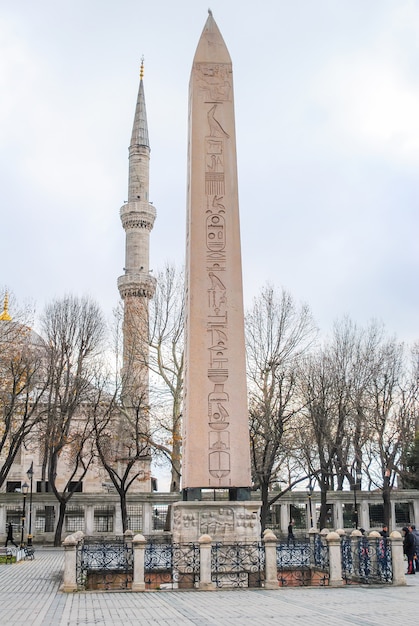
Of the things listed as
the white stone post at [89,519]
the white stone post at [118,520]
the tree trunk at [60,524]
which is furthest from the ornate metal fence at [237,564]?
the white stone post at [89,519]

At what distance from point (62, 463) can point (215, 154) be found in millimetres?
32658

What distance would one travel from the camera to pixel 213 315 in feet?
42.9

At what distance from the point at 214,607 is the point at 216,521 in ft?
10.4

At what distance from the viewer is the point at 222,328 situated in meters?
13.0

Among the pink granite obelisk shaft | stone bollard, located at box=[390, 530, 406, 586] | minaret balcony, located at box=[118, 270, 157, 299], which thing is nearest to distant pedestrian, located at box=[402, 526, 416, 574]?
stone bollard, located at box=[390, 530, 406, 586]

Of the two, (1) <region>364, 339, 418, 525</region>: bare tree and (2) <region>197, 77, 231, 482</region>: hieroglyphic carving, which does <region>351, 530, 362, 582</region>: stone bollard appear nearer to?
(2) <region>197, 77, 231, 482</region>: hieroglyphic carving

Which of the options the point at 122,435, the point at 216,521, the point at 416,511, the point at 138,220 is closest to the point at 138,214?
the point at 138,220

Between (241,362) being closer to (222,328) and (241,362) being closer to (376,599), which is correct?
(222,328)

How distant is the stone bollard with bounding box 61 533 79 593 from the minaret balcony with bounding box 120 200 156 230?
33227 millimetres

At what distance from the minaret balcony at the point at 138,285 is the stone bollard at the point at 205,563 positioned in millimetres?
29661

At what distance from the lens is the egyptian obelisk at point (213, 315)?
12461 millimetres

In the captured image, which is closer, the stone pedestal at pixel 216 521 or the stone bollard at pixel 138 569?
the stone bollard at pixel 138 569

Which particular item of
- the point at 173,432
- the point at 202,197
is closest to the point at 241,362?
the point at 202,197

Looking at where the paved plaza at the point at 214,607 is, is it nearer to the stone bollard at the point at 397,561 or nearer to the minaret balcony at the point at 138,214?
the stone bollard at the point at 397,561
